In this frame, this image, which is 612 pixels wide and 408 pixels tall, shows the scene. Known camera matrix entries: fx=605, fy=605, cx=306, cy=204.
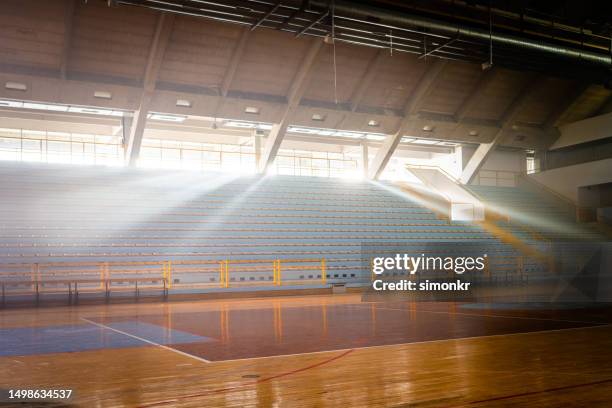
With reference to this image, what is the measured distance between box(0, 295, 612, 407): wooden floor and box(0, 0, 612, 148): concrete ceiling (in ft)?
35.9

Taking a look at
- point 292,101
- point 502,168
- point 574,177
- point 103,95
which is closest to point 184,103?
point 103,95

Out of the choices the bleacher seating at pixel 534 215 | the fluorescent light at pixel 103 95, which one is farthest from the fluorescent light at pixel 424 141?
the fluorescent light at pixel 103 95

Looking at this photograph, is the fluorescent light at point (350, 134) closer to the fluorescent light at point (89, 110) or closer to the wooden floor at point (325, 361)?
the fluorescent light at point (89, 110)

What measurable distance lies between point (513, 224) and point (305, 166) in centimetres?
985

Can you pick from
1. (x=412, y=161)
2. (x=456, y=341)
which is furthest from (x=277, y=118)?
(x=456, y=341)

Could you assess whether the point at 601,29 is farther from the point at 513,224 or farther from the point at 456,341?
the point at 456,341

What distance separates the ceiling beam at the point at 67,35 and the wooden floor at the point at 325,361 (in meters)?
10.4

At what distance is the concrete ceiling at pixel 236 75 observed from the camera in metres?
18.0

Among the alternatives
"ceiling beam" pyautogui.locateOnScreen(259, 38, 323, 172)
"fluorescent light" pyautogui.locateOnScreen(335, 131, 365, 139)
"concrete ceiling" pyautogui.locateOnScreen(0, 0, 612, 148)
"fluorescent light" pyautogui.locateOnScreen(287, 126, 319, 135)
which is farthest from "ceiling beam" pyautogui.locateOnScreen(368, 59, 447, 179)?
"ceiling beam" pyautogui.locateOnScreen(259, 38, 323, 172)

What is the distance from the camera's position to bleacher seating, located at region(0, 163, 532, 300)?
17.6 m

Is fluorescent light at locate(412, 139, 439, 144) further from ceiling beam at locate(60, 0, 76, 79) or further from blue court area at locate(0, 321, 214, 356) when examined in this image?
blue court area at locate(0, 321, 214, 356)

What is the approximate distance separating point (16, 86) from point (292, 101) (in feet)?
29.9

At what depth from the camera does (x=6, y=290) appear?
53.2 ft

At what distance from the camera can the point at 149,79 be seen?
19562 millimetres
